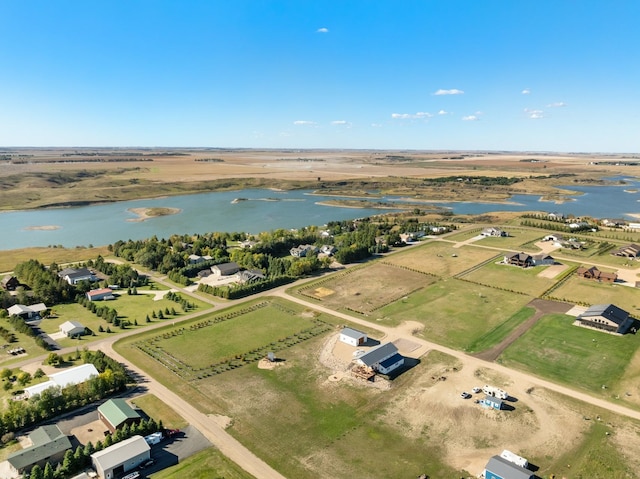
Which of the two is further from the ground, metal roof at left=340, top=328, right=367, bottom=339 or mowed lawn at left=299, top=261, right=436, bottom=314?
metal roof at left=340, top=328, right=367, bottom=339

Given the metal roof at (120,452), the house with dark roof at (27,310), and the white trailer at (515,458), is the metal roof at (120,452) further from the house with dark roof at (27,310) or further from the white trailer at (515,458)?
the house with dark roof at (27,310)

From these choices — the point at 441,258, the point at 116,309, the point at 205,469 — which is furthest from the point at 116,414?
the point at 441,258

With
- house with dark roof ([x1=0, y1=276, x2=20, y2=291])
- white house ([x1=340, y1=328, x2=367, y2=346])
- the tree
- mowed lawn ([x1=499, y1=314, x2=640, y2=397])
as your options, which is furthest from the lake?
the tree

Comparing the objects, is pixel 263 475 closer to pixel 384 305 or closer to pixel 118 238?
pixel 384 305

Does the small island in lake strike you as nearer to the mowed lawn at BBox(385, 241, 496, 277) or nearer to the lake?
the lake

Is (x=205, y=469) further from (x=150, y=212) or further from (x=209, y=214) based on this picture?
(x=150, y=212)

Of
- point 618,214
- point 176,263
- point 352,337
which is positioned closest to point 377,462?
point 352,337

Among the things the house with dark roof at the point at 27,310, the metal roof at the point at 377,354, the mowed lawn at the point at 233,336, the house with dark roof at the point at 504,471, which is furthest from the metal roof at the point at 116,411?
the house with dark roof at the point at 27,310
